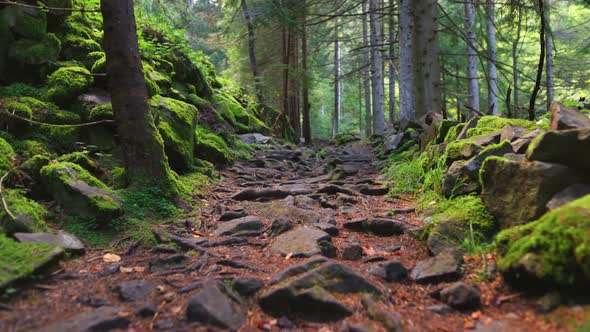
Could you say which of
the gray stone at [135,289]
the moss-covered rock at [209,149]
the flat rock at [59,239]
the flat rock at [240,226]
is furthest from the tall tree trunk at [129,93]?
the moss-covered rock at [209,149]

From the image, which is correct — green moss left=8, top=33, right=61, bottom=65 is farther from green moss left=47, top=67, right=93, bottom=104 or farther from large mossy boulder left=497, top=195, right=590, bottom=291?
large mossy boulder left=497, top=195, right=590, bottom=291

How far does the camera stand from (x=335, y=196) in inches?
225

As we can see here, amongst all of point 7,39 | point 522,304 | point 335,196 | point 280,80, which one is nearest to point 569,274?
point 522,304

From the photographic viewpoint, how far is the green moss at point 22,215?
2941 millimetres

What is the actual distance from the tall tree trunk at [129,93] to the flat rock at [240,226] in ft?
3.48

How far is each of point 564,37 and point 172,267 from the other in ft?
116

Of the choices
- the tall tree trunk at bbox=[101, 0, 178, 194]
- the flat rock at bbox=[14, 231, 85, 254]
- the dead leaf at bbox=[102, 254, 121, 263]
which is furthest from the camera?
the tall tree trunk at bbox=[101, 0, 178, 194]

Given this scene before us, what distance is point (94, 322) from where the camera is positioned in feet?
6.84

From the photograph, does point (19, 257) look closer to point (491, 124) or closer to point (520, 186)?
point (520, 186)

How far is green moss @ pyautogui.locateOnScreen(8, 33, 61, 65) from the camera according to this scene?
16.8 ft

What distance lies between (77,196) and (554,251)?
3885mm

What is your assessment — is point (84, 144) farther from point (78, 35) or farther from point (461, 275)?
point (461, 275)

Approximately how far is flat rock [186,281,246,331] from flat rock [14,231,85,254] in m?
1.41

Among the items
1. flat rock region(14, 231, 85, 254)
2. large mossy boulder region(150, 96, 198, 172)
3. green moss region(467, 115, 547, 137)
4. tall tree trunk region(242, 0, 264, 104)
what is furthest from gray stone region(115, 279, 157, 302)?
tall tree trunk region(242, 0, 264, 104)
